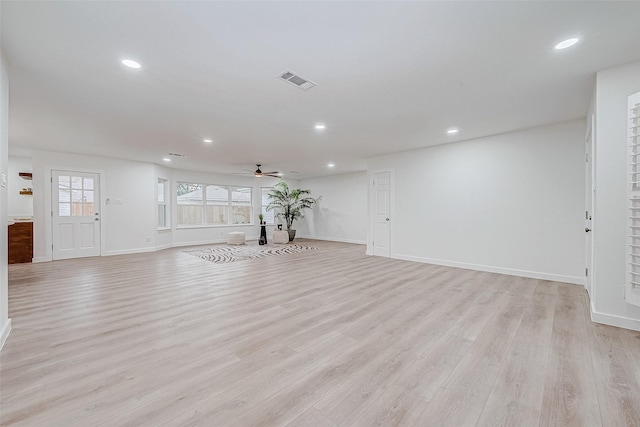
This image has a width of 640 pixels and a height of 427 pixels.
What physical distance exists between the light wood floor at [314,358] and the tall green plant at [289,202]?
251 inches

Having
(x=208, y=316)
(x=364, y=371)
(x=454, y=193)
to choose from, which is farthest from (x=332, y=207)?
(x=364, y=371)

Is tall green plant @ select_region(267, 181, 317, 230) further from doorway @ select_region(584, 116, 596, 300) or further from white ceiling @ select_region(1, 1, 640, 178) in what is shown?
doorway @ select_region(584, 116, 596, 300)

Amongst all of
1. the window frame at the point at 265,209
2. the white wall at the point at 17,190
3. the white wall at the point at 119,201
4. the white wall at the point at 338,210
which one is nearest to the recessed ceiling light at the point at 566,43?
the white wall at the point at 338,210

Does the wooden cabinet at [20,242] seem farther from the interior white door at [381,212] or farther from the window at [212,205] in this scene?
the interior white door at [381,212]

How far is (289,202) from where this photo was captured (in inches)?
415

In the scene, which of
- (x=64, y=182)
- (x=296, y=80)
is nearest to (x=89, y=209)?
(x=64, y=182)

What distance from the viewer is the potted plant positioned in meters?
10.1

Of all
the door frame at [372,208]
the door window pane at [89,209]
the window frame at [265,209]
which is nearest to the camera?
the door frame at [372,208]

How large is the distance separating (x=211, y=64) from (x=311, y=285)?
303cm

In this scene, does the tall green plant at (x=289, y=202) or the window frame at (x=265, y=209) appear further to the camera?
the window frame at (x=265, y=209)

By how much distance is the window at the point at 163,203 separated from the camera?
27.0ft

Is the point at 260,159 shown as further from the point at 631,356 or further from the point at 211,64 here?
the point at 631,356

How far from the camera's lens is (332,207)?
10141 millimetres

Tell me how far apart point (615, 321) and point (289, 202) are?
355 inches
